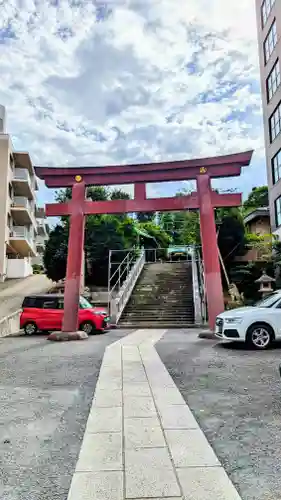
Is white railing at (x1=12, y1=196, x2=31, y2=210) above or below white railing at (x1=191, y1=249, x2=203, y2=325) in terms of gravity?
above

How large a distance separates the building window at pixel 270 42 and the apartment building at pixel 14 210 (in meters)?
21.6

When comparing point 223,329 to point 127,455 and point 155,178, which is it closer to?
point 155,178

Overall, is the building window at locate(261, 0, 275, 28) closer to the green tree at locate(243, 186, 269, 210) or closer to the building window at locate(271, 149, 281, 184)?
the building window at locate(271, 149, 281, 184)

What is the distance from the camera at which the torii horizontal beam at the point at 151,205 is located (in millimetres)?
14250

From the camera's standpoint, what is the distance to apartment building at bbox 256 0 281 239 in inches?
982

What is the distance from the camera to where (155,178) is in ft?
47.5

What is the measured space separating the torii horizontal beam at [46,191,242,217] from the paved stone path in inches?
349

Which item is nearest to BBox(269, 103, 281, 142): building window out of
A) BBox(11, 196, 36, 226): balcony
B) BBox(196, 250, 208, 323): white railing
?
BBox(196, 250, 208, 323): white railing

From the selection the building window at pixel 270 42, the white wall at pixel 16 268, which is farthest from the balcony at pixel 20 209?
the building window at pixel 270 42

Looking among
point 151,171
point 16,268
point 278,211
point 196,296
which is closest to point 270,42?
point 278,211

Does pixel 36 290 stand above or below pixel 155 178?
below

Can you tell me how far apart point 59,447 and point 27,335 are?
44.4 ft

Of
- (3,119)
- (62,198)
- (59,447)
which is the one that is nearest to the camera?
(59,447)

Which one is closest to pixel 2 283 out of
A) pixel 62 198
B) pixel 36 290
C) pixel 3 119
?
pixel 36 290
